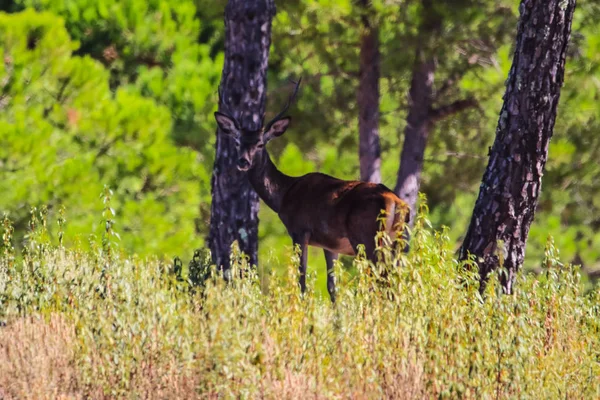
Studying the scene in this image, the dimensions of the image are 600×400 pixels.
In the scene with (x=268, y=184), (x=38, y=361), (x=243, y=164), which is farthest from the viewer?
(x=268, y=184)

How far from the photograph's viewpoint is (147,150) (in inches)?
725

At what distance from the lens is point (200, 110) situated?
18969 millimetres

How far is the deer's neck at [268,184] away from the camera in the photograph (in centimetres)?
1109

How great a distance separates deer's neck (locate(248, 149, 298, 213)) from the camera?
11.1 metres

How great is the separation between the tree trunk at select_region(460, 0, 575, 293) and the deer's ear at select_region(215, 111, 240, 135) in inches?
123

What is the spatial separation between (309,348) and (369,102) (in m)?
10.7

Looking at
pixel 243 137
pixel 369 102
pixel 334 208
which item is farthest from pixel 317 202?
pixel 369 102

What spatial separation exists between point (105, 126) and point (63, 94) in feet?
3.04

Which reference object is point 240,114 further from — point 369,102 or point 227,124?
point 369,102

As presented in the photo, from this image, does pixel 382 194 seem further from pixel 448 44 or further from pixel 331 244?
pixel 448 44

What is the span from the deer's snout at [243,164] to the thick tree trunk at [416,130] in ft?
20.3

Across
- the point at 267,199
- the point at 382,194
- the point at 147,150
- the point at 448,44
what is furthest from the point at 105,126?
the point at 382,194

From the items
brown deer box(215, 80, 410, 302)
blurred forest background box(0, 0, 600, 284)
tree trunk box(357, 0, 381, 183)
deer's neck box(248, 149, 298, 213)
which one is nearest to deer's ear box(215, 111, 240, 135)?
brown deer box(215, 80, 410, 302)

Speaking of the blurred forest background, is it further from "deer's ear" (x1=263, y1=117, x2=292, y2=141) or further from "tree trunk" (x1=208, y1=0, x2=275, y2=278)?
"deer's ear" (x1=263, y1=117, x2=292, y2=141)
